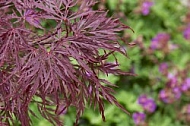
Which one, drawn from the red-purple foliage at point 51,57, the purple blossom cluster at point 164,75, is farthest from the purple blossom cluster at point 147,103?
the red-purple foliage at point 51,57

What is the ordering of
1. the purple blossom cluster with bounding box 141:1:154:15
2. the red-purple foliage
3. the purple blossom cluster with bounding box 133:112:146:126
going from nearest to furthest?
the red-purple foliage → the purple blossom cluster with bounding box 133:112:146:126 → the purple blossom cluster with bounding box 141:1:154:15

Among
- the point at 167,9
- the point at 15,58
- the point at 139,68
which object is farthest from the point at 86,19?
the point at 167,9

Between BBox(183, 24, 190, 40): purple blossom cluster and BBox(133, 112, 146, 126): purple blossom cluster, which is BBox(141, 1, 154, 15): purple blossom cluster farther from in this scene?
BBox(133, 112, 146, 126): purple blossom cluster

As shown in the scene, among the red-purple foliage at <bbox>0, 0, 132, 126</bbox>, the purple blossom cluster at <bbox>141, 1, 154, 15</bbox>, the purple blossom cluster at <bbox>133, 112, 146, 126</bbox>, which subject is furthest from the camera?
the purple blossom cluster at <bbox>141, 1, 154, 15</bbox>

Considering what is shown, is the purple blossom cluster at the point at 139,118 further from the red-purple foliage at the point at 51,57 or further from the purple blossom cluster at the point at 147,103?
the red-purple foliage at the point at 51,57

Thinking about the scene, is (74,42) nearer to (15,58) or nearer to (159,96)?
(15,58)

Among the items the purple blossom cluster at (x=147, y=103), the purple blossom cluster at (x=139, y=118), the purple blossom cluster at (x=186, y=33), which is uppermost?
the purple blossom cluster at (x=186, y=33)

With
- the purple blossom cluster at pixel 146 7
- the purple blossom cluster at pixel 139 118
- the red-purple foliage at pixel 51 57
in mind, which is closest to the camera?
the red-purple foliage at pixel 51 57

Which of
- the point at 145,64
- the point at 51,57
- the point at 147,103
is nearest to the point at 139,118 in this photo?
the point at 147,103

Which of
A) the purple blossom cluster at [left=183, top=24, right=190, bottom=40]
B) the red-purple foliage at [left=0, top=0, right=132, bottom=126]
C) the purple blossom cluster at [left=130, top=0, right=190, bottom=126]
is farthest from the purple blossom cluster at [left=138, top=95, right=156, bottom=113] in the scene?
the red-purple foliage at [left=0, top=0, right=132, bottom=126]
